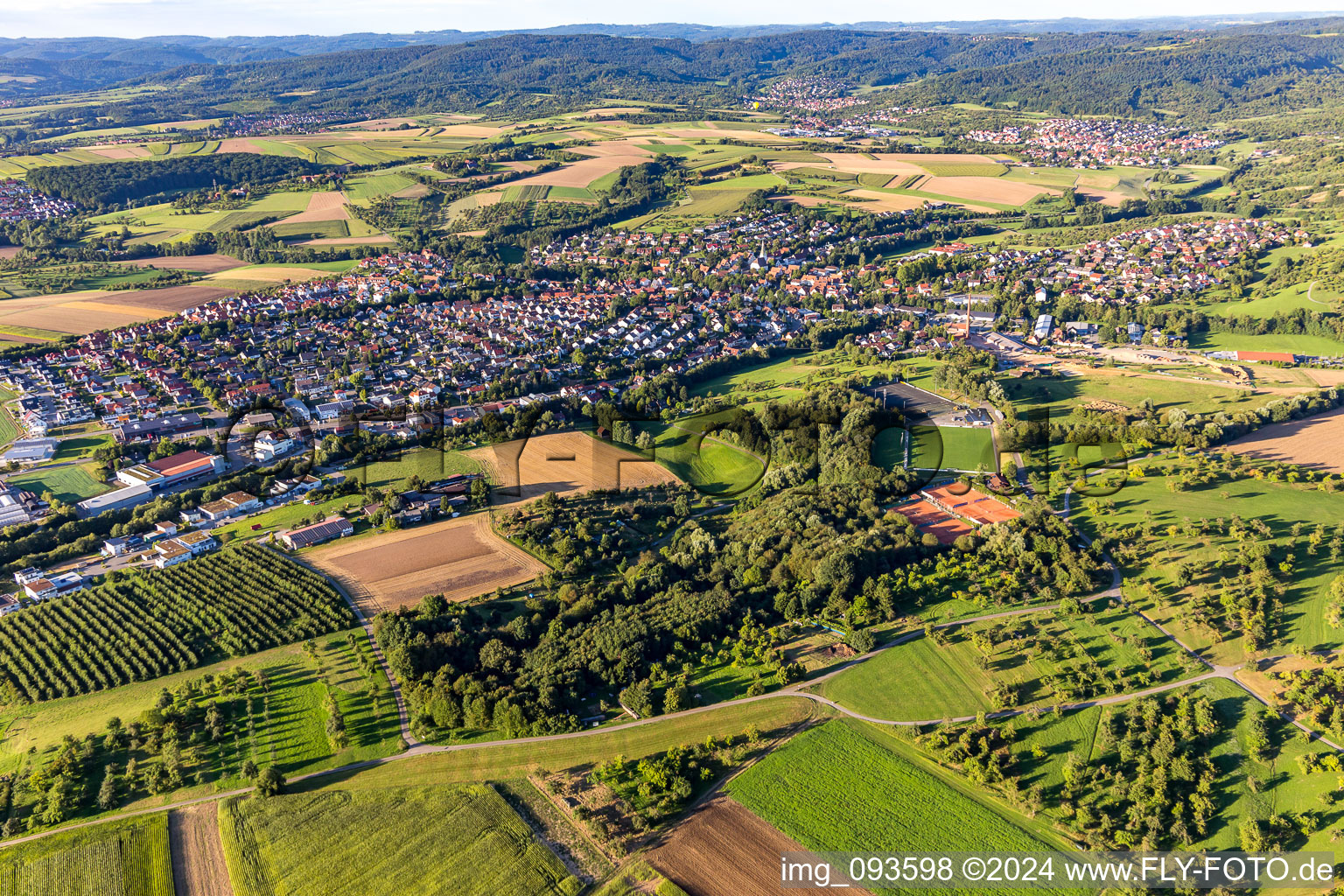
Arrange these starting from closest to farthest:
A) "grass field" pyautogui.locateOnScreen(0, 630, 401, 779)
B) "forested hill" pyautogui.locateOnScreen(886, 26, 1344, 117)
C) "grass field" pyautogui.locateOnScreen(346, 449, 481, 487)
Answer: "grass field" pyautogui.locateOnScreen(0, 630, 401, 779), "grass field" pyautogui.locateOnScreen(346, 449, 481, 487), "forested hill" pyautogui.locateOnScreen(886, 26, 1344, 117)

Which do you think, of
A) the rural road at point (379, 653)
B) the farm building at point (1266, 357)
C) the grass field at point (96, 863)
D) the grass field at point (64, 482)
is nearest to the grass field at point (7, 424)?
the grass field at point (64, 482)

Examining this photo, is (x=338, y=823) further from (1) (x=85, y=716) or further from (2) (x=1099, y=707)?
(2) (x=1099, y=707)

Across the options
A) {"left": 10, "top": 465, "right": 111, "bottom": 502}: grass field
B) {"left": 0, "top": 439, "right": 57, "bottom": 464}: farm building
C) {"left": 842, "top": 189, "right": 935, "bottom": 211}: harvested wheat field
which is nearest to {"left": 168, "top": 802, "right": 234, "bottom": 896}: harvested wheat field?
{"left": 10, "top": 465, "right": 111, "bottom": 502}: grass field

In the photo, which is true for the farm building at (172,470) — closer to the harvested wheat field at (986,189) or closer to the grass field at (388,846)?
the grass field at (388,846)

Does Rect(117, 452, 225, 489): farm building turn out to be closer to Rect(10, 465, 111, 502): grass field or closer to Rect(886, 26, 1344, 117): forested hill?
Rect(10, 465, 111, 502): grass field

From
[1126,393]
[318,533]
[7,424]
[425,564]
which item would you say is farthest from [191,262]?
[1126,393]

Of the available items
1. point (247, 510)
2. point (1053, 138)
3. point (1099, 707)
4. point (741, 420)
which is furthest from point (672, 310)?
point (1053, 138)
